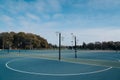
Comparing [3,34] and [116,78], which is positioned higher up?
[3,34]

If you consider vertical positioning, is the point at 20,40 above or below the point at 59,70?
above

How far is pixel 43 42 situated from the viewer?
76188 mm

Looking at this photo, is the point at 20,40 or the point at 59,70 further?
the point at 20,40

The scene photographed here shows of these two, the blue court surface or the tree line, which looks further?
the tree line

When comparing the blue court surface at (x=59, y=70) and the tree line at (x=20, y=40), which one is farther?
the tree line at (x=20, y=40)

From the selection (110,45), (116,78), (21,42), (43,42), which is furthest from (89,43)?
(116,78)

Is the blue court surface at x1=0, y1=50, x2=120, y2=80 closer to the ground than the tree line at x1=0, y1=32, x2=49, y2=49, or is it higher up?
closer to the ground

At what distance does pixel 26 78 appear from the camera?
8.49 meters

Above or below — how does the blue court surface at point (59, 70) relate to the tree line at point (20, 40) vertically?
below

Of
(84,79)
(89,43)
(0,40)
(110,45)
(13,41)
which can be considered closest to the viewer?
(84,79)

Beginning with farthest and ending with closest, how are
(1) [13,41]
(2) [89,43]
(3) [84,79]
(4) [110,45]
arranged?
1. (2) [89,43]
2. (4) [110,45]
3. (1) [13,41]
4. (3) [84,79]

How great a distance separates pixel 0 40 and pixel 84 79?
195 ft

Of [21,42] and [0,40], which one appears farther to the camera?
[21,42]

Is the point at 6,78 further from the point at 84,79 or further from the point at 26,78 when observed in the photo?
the point at 84,79
